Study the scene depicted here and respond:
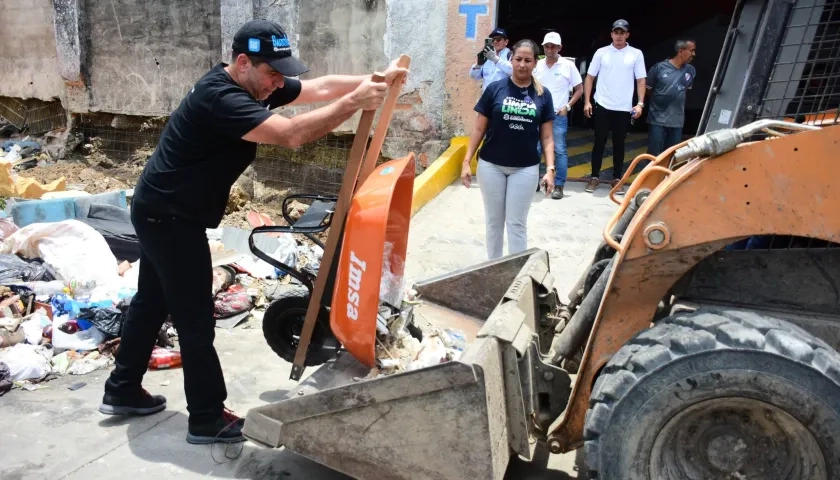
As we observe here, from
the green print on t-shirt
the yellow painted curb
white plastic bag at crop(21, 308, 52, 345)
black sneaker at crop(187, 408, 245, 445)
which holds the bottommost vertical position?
white plastic bag at crop(21, 308, 52, 345)

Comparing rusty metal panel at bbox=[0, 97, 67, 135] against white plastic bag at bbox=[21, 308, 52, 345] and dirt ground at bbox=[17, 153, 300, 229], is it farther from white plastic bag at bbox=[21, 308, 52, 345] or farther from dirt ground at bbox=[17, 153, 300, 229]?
white plastic bag at bbox=[21, 308, 52, 345]

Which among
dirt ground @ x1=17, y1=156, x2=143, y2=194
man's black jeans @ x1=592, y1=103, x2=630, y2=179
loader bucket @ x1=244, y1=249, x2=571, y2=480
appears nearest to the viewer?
loader bucket @ x1=244, y1=249, x2=571, y2=480

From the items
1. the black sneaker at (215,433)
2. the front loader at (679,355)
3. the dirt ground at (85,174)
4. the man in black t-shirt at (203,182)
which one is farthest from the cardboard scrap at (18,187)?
the front loader at (679,355)

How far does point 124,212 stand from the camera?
7039 millimetres

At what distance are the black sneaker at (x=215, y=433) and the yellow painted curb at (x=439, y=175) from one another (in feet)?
13.1

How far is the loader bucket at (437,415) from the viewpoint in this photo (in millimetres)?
2600

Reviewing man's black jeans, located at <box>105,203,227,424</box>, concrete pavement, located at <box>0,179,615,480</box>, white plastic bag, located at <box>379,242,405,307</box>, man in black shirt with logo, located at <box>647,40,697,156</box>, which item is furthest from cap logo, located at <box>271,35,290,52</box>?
man in black shirt with logo, located at <box>647,40,697,156</box>

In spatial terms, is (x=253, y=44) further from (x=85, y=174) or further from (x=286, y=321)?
(x=85, y=174)

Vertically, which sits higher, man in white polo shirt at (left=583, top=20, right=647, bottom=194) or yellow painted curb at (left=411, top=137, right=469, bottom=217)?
man in white polo shirt at (left=583, top=20, right=647, bottom=194)

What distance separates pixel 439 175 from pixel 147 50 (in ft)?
→ 17.7

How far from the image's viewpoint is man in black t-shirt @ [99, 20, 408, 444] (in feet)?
10.3

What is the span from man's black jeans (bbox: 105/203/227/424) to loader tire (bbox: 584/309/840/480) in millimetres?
1911

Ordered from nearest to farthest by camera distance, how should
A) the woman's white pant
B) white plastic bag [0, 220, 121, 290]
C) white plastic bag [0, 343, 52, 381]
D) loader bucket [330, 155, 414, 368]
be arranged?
loader bucket [330, 155, 414, 368], white plastic bag [0, 343, 52, 381], the woman's white pant, white plastic bag [0, 220, 121, 290]

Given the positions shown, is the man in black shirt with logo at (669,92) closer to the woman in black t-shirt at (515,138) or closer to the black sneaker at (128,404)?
the woman in black t-shirt at (515,138)
